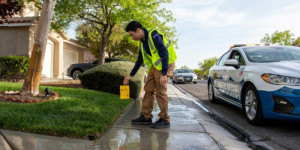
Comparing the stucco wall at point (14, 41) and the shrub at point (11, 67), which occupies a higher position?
the stucco wall at point (14, 41)

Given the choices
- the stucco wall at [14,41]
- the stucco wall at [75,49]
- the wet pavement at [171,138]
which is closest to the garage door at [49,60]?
the stucco wall at [14,41]

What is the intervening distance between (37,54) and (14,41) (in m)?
9.42

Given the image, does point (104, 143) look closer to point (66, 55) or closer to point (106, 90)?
point (106, 90)

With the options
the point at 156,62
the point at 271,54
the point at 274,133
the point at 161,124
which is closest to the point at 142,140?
the point at 161,124

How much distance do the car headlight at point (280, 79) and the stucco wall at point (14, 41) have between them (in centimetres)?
1218

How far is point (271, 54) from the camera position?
→ 4.73 meters

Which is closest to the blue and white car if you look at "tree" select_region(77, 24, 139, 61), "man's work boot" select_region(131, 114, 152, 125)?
"man's work boot" select_region(131, 114, 152, 125)

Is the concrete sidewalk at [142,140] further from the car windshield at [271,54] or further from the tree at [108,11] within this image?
the tree at [108,11]

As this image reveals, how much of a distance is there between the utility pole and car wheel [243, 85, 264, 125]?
13.6 feet

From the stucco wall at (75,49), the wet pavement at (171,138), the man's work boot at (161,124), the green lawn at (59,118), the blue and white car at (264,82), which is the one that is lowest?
the wet pavement at (171,138)

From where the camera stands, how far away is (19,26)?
12.5 meters

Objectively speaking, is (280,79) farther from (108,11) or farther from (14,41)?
(14,41)

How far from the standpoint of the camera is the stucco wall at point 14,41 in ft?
41.1

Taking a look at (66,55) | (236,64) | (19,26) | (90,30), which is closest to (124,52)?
(66,55)
